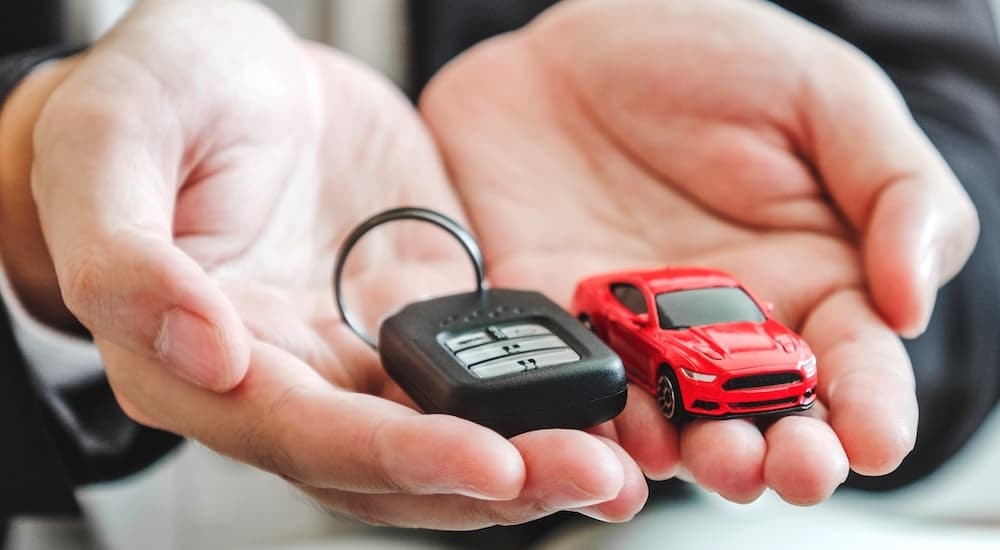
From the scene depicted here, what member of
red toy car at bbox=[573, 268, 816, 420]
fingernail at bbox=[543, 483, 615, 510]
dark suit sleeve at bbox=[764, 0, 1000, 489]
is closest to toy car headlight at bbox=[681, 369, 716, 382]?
red toy car at bbox=[573, 268, 816, 420]

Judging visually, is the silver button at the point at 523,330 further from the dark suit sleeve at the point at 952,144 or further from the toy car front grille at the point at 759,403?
the dark suit sleeve at the point at 952,144

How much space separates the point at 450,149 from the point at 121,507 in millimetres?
986

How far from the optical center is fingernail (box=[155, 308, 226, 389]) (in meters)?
0.99

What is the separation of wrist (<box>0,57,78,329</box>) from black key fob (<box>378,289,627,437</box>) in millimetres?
608

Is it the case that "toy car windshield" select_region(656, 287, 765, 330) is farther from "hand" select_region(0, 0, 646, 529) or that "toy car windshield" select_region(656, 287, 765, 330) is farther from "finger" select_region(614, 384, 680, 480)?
"hand" select_region(0, 0, 646, 529)

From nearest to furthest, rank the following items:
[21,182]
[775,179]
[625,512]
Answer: [625,512], [21,182], [775,179]

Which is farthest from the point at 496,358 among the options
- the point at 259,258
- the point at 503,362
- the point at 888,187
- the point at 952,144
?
the point at 952,144

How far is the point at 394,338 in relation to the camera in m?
1.19

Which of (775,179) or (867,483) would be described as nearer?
(775,179)

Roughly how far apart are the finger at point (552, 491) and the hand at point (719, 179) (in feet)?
0.42

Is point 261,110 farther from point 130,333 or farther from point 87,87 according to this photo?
point 130,333

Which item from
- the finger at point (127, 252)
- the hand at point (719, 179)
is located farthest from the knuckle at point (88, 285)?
the hand at point (719, 179)

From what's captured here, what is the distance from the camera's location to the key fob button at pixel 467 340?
1.15m

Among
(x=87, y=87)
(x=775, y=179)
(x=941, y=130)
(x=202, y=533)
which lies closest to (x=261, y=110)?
(x=87, y=87)
